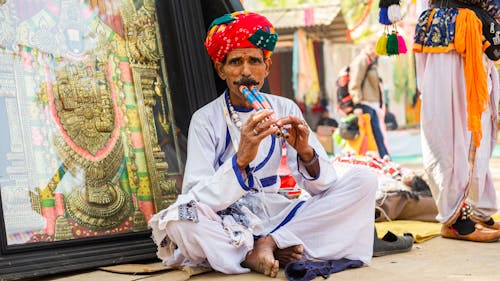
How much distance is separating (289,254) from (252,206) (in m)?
0.29

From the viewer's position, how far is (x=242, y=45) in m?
3.40

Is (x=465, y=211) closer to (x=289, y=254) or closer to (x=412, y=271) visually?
(x=412, y=271)

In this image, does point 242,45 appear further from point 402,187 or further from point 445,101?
point 402,187

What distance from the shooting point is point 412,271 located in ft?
10.5

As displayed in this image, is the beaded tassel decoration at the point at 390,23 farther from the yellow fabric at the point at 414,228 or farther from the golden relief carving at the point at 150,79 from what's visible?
the golden relief carving at the point at 150,79

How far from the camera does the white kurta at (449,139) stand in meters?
4.13

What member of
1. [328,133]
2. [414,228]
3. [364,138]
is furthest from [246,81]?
[328,133]

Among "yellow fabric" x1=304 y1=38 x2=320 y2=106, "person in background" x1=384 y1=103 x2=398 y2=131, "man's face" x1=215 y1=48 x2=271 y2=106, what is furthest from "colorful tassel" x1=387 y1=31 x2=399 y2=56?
"person in background" x1=384 y1=103 x2=398 y2=131

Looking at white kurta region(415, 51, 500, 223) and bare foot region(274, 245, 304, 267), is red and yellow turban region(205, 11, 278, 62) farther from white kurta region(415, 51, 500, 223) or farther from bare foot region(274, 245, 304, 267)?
white kurta region(415, 51, 500, 223)

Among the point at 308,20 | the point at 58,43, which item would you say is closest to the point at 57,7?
the point at 58,43

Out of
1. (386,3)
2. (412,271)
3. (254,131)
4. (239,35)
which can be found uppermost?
(386,3)

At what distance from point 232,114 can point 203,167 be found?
0.32m

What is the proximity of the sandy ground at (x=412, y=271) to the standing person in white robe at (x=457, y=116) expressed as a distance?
1.26 feet

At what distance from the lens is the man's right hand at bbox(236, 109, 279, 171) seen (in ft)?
9.70
